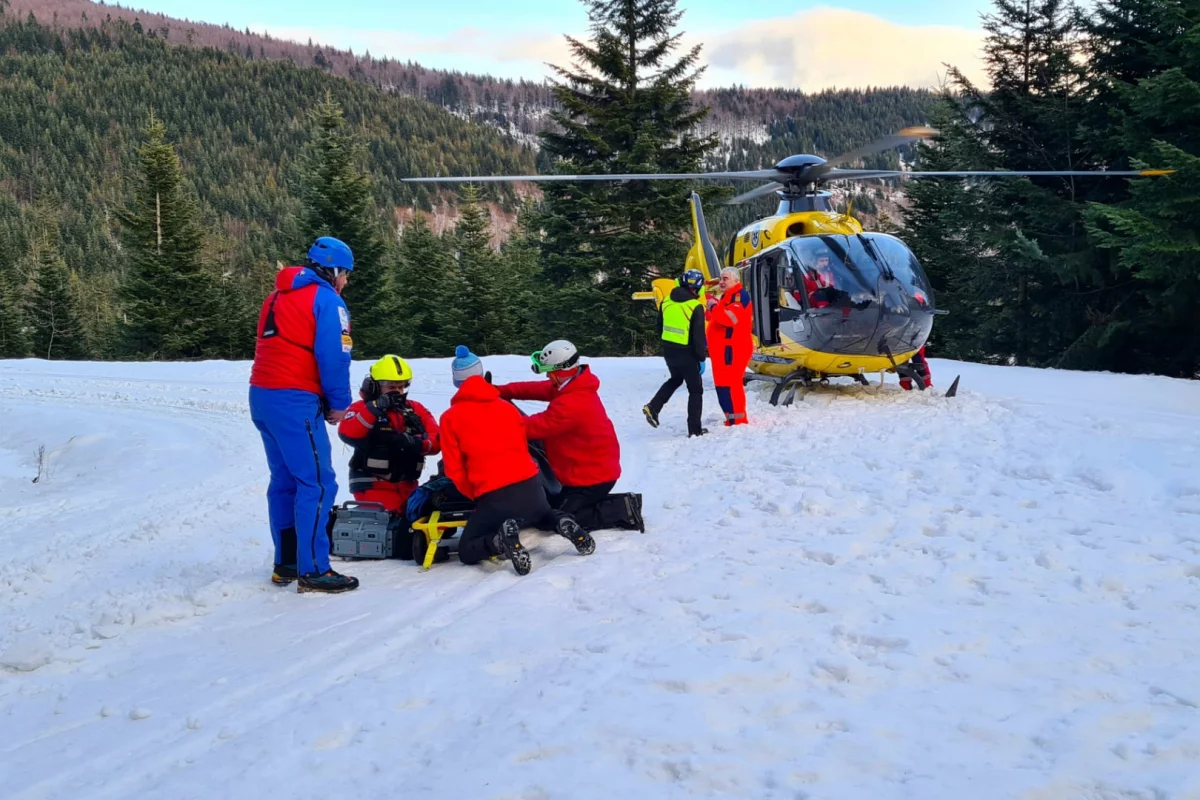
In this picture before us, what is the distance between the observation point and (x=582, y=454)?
636 centimetres

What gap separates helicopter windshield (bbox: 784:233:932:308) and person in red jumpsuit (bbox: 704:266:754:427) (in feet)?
4.79

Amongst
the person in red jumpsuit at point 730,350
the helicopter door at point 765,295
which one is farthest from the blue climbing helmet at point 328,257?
the helicopter door at point 765,295

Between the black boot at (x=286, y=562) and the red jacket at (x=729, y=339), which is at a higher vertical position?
the red jacket at (x=729, y=339)

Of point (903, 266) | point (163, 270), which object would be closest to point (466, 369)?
point (903, 266)

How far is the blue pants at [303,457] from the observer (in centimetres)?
508

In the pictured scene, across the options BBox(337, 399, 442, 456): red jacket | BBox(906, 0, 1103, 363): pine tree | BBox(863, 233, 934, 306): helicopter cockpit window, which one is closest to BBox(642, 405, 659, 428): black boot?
BBox(863, 233, 934, 306): helicopter cockpit window

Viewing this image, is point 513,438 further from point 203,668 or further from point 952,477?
point 952,477

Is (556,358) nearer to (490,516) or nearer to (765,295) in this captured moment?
(490,516)

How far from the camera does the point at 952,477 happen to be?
7246 millimetres

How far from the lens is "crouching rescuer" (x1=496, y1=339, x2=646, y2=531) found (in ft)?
20.7

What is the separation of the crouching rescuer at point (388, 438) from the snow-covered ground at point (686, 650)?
26.6 inches

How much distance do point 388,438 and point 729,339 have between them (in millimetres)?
5711

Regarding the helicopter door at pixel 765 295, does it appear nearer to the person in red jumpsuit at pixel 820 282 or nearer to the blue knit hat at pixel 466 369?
the person in red jumpsuit at pixel 820 282

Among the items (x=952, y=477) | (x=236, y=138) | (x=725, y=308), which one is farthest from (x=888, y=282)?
(x=236, y=138)
